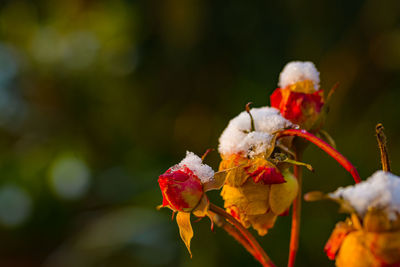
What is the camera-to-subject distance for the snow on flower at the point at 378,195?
1.50ft

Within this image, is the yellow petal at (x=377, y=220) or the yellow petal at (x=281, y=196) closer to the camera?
the yellow petal at (x=377, y=220)

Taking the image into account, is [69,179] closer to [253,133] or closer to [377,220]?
[253,133]

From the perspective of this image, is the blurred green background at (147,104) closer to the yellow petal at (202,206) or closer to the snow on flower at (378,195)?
the yellow petal at (202,206)

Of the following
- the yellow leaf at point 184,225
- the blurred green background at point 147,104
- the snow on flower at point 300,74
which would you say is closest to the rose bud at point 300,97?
the snow on flower at point 300,74

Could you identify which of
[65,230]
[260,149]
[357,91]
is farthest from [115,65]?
[260,149]

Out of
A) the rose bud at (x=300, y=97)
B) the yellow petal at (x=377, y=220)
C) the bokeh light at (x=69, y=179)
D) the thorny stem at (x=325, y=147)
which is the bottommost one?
the bokeh light at (x=69, y=179)

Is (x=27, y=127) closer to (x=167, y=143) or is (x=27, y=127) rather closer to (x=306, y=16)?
(x=167, y=143)

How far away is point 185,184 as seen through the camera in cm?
59

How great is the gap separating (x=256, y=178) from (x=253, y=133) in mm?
70

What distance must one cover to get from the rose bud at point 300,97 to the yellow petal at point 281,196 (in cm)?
12

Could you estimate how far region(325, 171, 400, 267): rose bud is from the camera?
462 mm

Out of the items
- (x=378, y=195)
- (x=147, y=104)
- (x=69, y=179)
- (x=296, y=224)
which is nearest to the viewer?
(x=378, y=195)

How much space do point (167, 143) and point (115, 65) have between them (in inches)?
25.8

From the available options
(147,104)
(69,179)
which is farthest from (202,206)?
(147,104)
